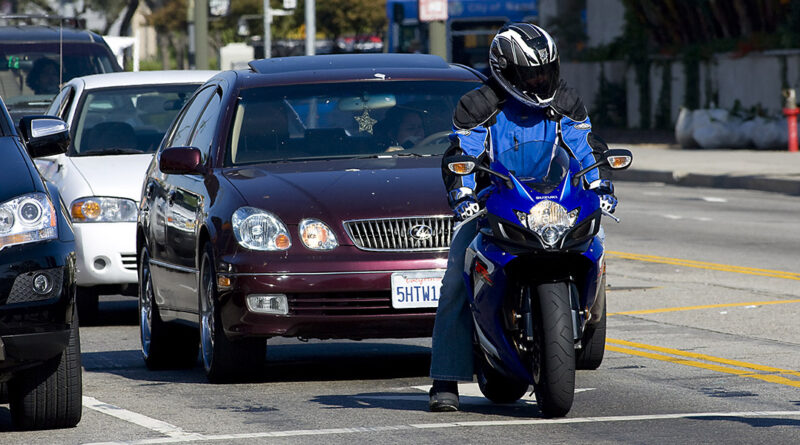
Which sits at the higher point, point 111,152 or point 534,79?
point 534,79

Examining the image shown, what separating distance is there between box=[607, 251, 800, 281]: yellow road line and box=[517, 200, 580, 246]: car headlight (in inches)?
264

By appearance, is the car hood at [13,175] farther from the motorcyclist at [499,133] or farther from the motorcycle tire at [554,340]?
the motorcycle tire at [554,340]

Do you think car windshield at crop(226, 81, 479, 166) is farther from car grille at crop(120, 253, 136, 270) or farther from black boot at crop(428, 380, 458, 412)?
car grille at crop(120, 253, 136, 270)

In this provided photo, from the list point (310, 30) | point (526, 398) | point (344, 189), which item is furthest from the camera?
point (310, 30)

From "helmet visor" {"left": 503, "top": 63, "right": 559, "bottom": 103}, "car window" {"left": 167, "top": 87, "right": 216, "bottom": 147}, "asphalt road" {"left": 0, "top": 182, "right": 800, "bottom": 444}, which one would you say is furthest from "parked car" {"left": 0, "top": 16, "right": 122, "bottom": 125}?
"helmet visor" {"left": 503, "top": 63, "right": 559, "bottom": 103}

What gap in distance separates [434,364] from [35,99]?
11186 mm

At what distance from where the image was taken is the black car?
6711 mm

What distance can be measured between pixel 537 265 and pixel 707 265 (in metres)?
7.64

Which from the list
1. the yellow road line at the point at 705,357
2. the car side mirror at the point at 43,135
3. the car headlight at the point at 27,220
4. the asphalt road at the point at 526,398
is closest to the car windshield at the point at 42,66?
the asphalt road at the point at 526,398

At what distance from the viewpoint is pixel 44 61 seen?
59.0ft

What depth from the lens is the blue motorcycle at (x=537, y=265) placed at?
665cm

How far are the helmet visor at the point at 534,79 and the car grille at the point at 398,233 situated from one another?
51.1 inches

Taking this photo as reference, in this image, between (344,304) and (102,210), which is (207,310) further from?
(102,210)

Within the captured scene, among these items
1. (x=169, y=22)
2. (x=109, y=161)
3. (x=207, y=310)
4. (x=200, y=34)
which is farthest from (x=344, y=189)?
(x=169, y=22)
